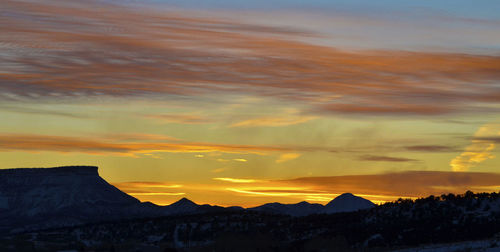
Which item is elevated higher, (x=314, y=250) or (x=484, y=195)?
(x=484, y=195)

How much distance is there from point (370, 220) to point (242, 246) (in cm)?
2836

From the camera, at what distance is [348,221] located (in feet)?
616

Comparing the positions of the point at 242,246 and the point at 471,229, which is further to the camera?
the point at 242,246

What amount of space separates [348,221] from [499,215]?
45651 mm

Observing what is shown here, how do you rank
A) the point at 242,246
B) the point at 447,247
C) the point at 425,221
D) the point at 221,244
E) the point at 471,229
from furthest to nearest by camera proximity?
the point at 221,244, the point at 242,246, the point at 425,221, the point at 471,229, the point at 447,247

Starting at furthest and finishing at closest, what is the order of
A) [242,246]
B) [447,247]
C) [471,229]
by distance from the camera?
[242,246] < [471,229] < [447,247]

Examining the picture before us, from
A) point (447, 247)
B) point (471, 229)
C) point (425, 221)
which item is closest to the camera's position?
point (447, 247)

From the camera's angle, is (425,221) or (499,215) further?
(425,221)

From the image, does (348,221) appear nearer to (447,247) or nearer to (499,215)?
(499,215)

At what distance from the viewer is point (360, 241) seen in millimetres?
162125

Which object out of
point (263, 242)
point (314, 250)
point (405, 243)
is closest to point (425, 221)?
point (405, 243)

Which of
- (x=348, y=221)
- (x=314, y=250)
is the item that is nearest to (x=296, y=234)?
(x=348, y=221)

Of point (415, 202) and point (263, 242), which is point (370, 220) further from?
point (263, 242)

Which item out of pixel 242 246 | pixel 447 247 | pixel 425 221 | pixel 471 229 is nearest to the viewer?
pixel 447 247
